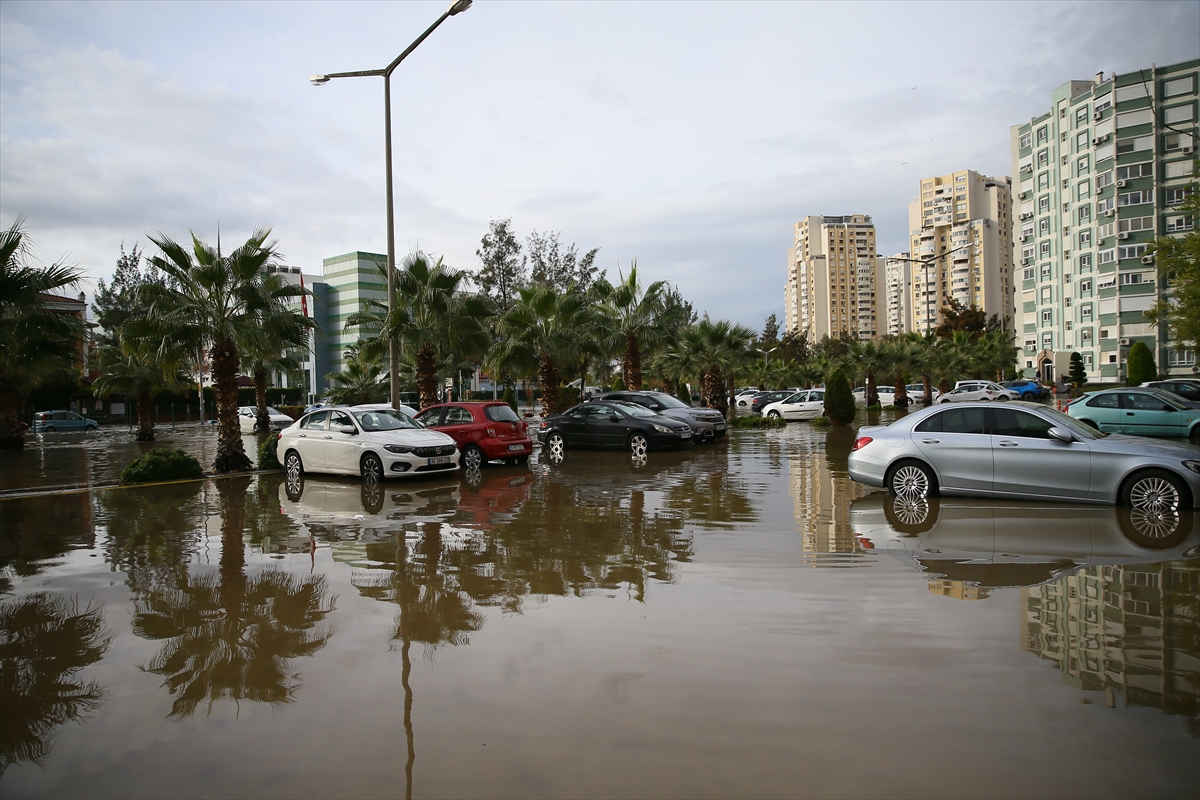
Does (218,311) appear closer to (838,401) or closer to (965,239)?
(838,401)

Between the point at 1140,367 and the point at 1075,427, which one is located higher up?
the point at 1140,367

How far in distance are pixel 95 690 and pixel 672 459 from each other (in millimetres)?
A: 14489

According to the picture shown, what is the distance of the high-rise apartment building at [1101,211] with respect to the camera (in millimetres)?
57906

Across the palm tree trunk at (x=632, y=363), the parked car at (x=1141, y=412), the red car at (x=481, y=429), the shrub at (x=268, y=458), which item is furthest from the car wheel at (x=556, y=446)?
the parked car at (x=1141, y=412)

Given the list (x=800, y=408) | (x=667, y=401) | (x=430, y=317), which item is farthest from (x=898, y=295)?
(x=430, y=317)

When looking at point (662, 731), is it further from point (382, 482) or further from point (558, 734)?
point (382, 482)

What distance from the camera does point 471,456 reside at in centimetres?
1697

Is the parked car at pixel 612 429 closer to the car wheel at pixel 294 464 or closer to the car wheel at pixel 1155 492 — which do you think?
the car wheel at pixel 294 464

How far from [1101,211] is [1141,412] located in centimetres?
5451

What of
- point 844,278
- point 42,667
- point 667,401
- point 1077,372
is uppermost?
point 844,278

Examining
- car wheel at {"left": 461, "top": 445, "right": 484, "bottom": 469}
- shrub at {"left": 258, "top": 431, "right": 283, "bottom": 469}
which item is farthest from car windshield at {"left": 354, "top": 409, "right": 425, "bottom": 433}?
shrub at {"left": 258, "top": 431, "right": 283, "bottom": 469}

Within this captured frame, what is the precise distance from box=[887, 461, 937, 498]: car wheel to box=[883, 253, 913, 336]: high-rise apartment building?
12910 cm

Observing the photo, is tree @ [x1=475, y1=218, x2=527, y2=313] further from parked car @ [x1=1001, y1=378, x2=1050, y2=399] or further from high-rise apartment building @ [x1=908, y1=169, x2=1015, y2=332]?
high-rise apartment building @ [x1=908, y1=169, x2=1015, y2=332]

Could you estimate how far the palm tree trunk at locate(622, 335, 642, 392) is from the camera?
2950 centimetres
